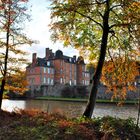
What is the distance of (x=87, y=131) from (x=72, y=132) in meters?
0.52

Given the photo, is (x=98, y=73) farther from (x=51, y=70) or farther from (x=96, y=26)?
(x=51, y=70)

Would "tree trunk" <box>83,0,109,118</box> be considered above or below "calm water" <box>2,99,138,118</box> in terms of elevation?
above

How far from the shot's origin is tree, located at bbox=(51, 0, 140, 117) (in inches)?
597

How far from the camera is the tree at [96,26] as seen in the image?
15.2 meters

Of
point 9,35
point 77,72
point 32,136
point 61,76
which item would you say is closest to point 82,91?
point 61,76

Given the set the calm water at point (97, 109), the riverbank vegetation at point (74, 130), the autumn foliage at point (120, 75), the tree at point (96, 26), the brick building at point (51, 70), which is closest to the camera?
the riverbank vegetation at point (74, 130)

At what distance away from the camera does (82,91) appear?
73.5 metres

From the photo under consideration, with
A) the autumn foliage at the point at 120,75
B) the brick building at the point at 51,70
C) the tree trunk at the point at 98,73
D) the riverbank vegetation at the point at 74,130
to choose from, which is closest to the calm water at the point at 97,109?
the autumn foliage at the point at 120,75

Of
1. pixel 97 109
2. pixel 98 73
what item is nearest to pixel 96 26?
pixel 98 73

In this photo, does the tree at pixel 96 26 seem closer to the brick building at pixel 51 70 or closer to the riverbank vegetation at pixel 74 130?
the riverbank vegetation at pixel 74 130

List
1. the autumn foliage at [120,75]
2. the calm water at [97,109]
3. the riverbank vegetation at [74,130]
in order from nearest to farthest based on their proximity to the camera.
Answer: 1. the riverbank vegetation at [74,130]
2. the autumn foliage at [120,75]
3. the calm water at [97,109]

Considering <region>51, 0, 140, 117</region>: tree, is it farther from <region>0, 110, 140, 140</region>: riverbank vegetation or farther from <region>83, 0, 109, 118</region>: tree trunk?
<region>0, 110, 140, 140</region>: riverbank vegetation

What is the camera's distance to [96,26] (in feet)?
56.3

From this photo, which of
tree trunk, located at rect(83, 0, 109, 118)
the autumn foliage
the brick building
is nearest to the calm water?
the autumn foliage
